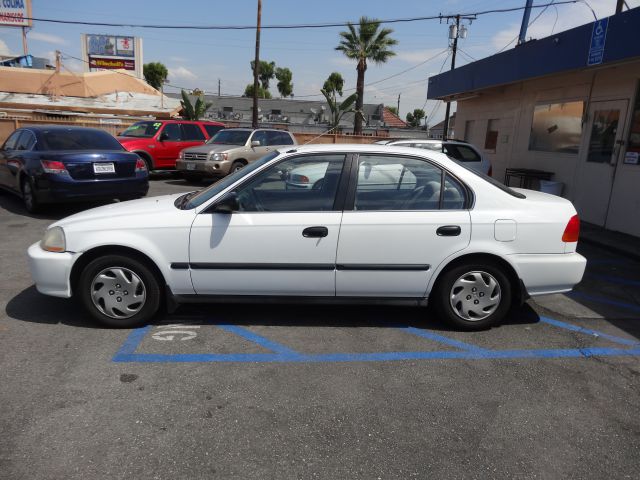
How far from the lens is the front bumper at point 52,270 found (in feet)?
12.8

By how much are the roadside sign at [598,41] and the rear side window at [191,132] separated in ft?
36.1

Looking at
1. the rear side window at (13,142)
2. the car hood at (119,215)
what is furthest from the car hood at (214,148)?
the car hood at (119,215)

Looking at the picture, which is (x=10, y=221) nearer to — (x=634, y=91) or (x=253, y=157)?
(x=253, y=157)

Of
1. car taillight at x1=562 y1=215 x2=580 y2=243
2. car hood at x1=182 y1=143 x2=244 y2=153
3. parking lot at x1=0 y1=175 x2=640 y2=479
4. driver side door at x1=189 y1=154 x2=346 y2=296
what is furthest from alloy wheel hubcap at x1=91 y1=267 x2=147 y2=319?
car hood at x1=182 y1=143 x2=244 y2=153

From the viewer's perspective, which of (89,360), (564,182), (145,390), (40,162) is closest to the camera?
(145,390)

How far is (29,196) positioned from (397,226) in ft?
24.2

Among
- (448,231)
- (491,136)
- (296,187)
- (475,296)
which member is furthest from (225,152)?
(475,296)

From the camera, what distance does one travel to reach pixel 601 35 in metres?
7.93

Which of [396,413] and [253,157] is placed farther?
[253,157]

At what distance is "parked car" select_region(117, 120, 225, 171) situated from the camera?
13.7 m

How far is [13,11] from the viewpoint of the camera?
112 ft

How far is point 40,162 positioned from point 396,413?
24.1 ft

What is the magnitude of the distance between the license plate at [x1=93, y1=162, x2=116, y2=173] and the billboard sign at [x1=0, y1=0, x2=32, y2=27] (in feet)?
113

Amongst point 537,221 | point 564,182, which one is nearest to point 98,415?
point 537,221
